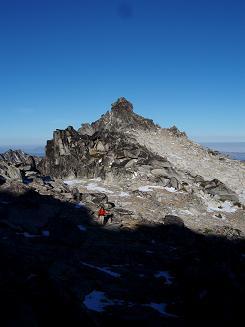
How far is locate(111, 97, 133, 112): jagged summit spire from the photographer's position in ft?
246

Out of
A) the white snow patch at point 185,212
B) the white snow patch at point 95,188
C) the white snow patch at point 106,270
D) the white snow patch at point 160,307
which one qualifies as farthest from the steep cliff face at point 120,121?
the white snow patch at point 160,307

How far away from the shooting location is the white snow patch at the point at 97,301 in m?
23.2

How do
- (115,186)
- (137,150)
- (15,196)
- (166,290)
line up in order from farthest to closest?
(137,150) < (115,186) < (15,196) < (166,290)

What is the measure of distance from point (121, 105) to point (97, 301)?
53899mm

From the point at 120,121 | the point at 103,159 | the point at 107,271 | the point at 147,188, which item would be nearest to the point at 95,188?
the point at 103,159

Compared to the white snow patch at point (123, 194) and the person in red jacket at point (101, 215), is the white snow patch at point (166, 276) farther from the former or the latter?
the white snow patch at point (123, 194)

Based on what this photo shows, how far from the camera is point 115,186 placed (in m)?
58.0

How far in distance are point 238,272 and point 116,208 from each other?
20.3 meters

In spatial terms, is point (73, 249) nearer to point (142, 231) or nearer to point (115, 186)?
point (142, 231)

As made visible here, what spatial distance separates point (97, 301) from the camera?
80.3 feet

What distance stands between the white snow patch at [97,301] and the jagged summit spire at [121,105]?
51.8 meters

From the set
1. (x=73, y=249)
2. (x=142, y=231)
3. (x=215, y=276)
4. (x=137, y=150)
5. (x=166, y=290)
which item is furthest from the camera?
(x=137, y=150)

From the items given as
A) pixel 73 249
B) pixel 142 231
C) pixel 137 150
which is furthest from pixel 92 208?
pixel 137 150

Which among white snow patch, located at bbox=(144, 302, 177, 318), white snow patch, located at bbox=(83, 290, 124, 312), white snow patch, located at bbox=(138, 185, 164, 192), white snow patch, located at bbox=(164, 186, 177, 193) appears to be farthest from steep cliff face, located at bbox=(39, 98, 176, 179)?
white snow patch, located at bbox=(144, 302, 177, 318)
